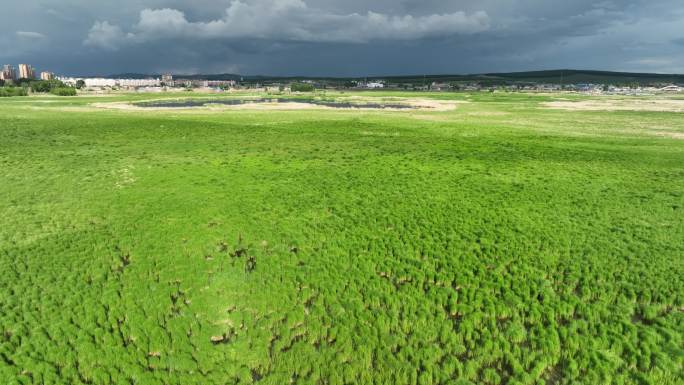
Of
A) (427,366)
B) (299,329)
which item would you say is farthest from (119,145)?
(427,366)

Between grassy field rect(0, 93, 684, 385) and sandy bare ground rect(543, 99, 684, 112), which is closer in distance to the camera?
grassy field rect(0, 93, 684, 385)

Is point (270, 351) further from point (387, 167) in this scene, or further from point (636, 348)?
point (387, 167)

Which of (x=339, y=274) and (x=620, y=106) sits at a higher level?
(x=620, y=106)

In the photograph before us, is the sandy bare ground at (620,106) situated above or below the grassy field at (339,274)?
above

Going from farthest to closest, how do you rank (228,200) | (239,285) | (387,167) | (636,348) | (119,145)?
(119,145)
(387,167)
(228,200)
(239,285)
(636,348)

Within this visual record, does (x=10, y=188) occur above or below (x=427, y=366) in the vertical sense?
above

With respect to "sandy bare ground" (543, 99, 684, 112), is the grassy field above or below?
below

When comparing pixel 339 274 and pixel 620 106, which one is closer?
pixel 339 274

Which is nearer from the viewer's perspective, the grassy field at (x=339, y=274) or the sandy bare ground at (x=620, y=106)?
the grassy field at (x=339, y=274)
